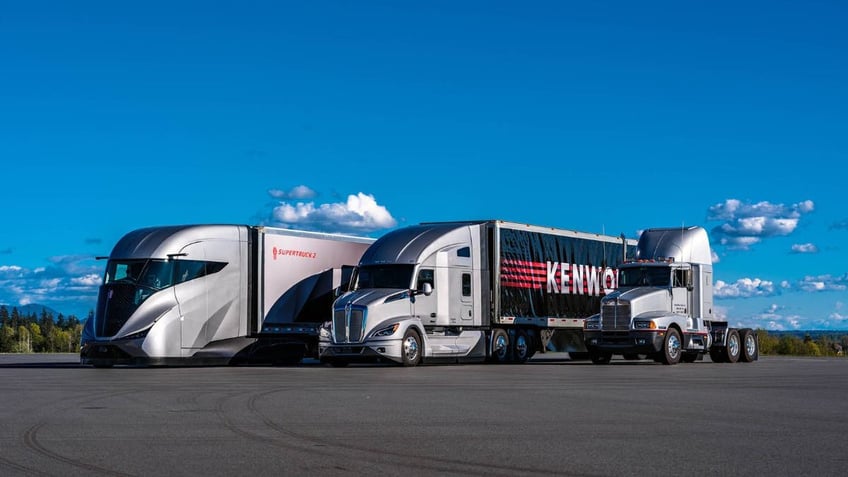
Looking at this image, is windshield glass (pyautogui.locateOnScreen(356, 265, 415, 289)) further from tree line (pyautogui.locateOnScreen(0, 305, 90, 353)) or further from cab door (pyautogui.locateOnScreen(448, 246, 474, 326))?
tree line (pyautogui.locateOnScreen(0, 305, 90, 353))

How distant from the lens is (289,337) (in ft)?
107

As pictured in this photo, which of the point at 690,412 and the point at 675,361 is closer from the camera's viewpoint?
the point at 690,412

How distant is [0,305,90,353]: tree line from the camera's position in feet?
285

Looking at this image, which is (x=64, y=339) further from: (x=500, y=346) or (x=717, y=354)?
(x=717, y=354)

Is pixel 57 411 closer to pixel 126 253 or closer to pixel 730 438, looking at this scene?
pixel 730 438

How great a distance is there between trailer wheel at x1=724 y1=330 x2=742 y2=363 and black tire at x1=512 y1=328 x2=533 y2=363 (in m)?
5.92

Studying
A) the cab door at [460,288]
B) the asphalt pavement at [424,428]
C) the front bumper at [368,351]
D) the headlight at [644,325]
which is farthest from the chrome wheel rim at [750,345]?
the asphalt pavement at [424,428]

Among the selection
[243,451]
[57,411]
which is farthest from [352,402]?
[243,451]

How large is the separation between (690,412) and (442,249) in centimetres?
1707

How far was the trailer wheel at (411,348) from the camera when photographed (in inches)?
1166

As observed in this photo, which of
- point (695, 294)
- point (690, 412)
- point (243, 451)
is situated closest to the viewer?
point (243, 451)

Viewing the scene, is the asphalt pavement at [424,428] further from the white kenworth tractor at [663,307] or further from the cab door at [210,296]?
the white kenworth tractor at [663,307]

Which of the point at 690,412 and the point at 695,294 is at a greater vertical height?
the point at 695,294

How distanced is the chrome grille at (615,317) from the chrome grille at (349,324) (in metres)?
7.09
